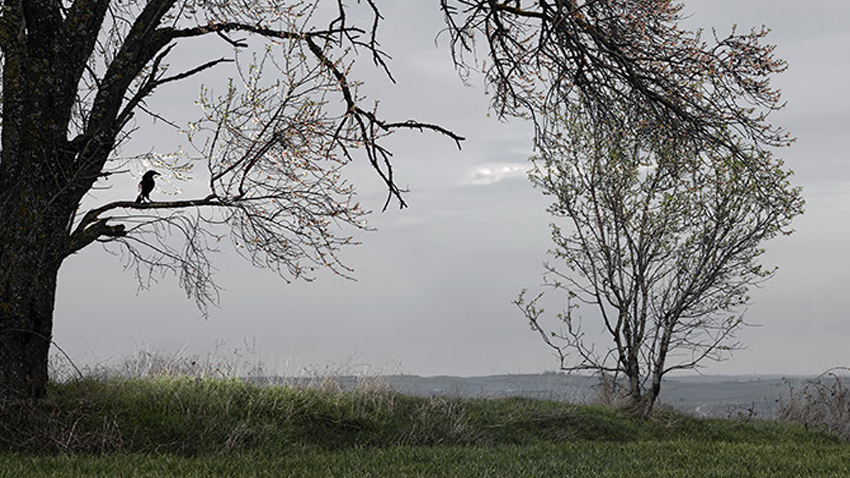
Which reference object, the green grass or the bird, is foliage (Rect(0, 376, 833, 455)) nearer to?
the green grass

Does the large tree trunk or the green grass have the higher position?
→ the large tree trunk

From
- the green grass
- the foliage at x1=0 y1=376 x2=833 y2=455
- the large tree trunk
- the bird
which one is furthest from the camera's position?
the bird

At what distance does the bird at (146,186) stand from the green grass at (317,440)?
2594 mm

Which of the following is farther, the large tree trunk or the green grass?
the large tree trunk

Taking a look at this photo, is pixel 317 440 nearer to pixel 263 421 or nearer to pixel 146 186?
pixel 263 421

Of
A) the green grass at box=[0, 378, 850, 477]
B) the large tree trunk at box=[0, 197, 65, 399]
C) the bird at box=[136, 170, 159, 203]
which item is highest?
the bird at box=[136, 170, 159, 203]

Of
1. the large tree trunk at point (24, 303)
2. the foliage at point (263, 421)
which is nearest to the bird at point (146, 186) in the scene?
the large tree trunk at point (24, 303)

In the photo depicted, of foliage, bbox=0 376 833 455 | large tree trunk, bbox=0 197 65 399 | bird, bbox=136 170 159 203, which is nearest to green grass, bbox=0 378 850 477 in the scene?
foliage, bbox=0 376 833 455

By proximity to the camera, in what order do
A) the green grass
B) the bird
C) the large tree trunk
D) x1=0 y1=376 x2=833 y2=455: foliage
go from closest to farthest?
the green grass
x1=0 y1=376 x2=833 y2=455: foliage
the large tree trunk
the bird

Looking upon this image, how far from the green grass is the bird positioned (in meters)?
2.59

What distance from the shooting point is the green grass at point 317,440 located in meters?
7.41

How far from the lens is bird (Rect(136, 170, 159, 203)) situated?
33.7 ft

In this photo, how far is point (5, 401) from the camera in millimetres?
8344

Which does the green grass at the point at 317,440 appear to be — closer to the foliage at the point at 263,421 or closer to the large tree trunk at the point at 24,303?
the foliage at the point at 263,421
